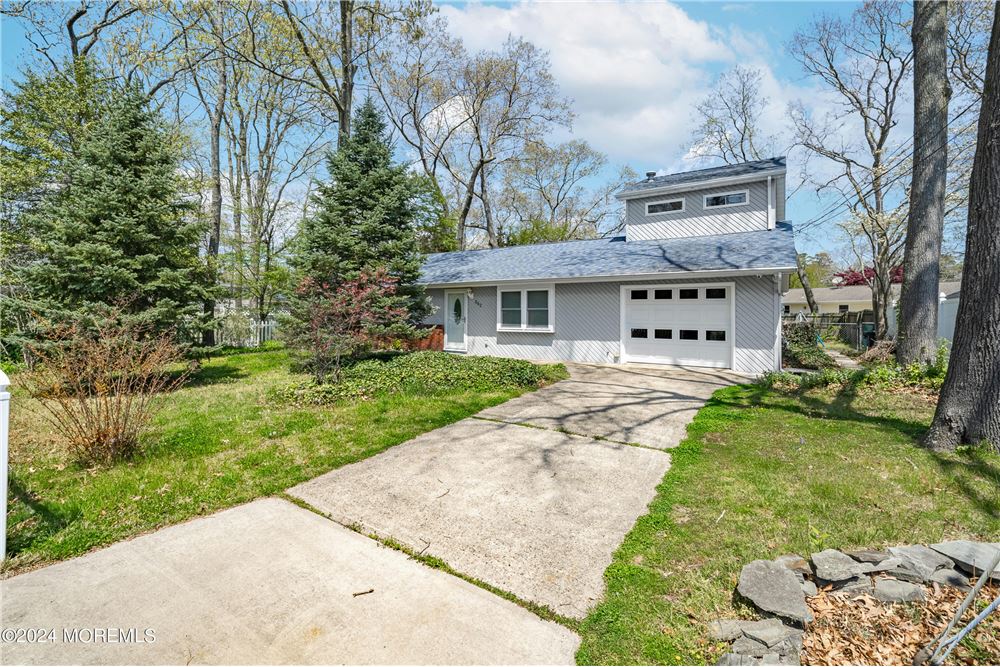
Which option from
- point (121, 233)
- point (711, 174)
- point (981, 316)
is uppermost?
point (711, 174)

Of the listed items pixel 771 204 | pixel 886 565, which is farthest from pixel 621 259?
pixel 886 565

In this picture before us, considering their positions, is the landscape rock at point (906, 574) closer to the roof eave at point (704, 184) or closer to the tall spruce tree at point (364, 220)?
the tall spruce tree at point (364, 220)

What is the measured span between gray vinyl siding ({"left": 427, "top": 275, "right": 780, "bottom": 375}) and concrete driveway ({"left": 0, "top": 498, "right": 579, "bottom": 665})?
9.61 metres

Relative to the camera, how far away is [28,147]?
11.3 metres

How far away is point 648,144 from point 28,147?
19.0m

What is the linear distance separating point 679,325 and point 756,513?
8.15 m

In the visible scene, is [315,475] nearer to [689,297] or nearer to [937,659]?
[937,659]

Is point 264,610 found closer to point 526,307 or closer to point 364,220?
point 364,220

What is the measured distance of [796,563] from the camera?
111 inches

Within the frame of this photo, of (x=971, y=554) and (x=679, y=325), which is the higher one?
(x=679, y=325)

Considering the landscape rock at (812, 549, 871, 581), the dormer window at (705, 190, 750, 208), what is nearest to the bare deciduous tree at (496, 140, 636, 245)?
the dormer window at (705, 190, 750, 208)

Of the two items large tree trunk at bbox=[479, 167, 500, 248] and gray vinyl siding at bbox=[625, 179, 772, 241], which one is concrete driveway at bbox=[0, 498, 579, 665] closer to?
gray vinyl siding at bbox=[625, 179, 772, 241]

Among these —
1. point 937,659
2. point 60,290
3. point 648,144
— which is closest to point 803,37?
point 648,144

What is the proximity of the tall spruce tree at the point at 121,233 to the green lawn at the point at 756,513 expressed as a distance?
928cm
